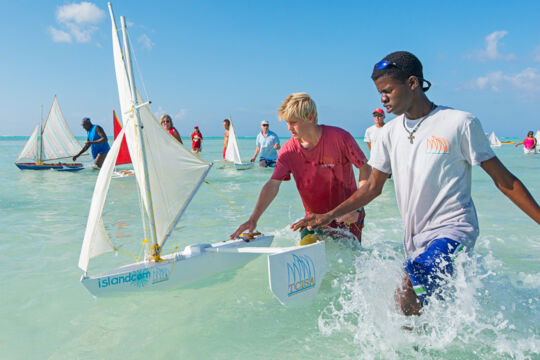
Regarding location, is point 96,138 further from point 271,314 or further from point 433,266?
point 433,266

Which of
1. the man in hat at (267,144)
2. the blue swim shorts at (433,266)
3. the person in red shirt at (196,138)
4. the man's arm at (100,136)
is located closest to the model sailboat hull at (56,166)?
the man's arm at (100,136)

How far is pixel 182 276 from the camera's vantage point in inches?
150

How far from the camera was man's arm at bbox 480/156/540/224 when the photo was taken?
208 centimetres

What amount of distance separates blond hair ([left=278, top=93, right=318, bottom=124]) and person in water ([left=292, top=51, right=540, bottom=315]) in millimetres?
973

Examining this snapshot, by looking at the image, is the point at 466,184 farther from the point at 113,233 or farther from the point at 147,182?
the point at 113,233

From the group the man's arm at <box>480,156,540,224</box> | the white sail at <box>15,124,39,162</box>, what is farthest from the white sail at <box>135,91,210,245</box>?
the white sail at <box>15,124,39,162</box>

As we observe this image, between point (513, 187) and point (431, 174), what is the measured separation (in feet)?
1.41

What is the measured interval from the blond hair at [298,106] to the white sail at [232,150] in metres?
13.7

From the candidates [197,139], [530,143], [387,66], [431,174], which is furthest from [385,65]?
[530,143]

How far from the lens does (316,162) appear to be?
140 inches

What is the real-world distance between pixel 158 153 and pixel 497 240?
500 centimetres

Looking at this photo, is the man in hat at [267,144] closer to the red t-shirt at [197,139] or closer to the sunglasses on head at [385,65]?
the red t-shirt at [197,139]

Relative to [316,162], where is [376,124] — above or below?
above

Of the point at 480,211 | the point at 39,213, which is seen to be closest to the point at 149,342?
the point at 39,213
